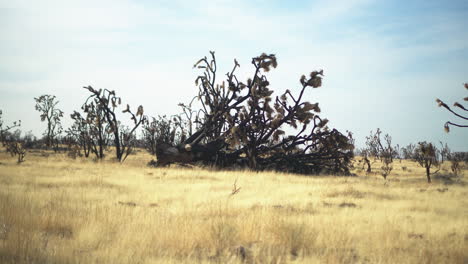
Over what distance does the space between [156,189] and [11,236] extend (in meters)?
5.06

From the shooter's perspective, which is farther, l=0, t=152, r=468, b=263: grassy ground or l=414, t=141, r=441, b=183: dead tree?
l=414, t=141, r=441, b=183: dead tree

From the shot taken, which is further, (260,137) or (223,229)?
(260,137)

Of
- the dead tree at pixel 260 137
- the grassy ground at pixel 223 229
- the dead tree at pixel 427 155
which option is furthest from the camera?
the dead tree at pixel 260 137

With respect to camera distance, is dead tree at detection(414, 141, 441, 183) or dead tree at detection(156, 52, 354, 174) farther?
dead tree at detection(156, 52, 354, 174)

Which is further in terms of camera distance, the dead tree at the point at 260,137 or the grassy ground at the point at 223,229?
the dead tree at the point at 260,137

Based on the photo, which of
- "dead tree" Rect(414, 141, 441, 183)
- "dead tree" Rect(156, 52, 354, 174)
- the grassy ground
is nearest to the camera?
the grassy ground

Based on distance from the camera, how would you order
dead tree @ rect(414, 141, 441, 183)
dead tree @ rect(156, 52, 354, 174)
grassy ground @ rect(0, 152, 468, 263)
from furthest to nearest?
dead tree @ rect(156, 52, 354, 174)
dead tree @ rect(414, 141, 441, 183)
grassy ground @ rect(0, 152, 468, 263)

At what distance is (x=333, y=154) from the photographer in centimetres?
1546

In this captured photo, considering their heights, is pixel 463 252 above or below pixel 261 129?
below

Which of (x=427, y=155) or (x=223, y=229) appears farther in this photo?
(x=427, y=155)

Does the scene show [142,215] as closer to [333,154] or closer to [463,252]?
[463,252]

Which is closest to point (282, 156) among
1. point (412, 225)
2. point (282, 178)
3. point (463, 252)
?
point (282, 178)

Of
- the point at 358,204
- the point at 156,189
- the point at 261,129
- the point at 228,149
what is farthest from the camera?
the point at 228,149

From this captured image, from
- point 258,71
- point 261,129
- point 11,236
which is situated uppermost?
point 258,71
